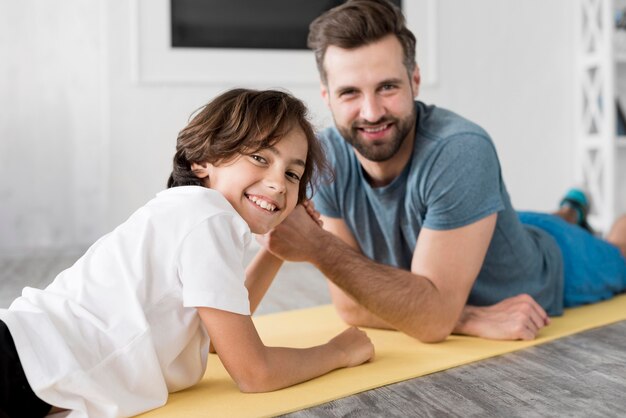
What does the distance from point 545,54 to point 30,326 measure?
4.33 m

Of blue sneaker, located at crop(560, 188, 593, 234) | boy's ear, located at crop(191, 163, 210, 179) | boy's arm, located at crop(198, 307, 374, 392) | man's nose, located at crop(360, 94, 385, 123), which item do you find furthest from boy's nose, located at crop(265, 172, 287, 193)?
blue sneaker, located at crop(560, 188, 593, 234)

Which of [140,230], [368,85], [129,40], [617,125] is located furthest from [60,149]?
[617,125]

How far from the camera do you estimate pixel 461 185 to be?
1.69 metres

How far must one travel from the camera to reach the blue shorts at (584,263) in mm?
2266

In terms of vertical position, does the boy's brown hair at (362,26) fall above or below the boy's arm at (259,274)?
above

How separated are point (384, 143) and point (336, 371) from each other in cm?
58

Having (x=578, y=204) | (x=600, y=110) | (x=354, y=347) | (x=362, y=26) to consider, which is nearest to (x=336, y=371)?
(x=354, y=347)

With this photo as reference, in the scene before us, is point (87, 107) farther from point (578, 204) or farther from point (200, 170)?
point (200, 170)

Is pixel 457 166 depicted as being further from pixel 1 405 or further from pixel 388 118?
pixel 1 405

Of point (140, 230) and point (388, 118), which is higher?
point (388, 118)

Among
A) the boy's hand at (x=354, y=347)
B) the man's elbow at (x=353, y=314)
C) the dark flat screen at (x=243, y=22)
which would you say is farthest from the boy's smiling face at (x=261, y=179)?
the dark flat screen at (x=243, y=22)

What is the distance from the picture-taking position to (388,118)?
178 cm

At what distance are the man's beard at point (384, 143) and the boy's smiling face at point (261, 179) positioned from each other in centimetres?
42

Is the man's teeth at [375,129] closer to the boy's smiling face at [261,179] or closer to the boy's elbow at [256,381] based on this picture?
the boy's smiling face at [261,179]
